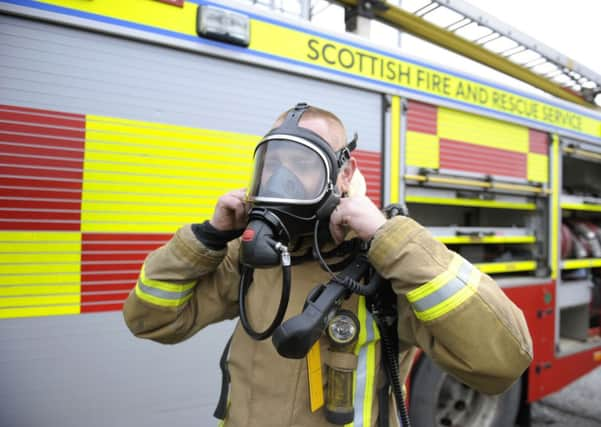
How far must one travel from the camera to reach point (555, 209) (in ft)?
11.0

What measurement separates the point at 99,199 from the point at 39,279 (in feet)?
1.18

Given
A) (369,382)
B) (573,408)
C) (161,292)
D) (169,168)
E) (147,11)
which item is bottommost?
(573,408)

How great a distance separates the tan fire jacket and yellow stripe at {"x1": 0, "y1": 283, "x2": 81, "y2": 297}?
0.51 meters

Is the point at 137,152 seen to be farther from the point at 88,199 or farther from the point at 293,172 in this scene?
the point at 293,172

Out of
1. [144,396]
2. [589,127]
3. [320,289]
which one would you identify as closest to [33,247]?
[144,396]

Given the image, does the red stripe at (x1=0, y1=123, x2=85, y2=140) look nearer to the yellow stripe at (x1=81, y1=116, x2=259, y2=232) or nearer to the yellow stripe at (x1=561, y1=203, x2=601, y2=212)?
the yellow stripe at (x1=81, y1=116, x2=259, y2=232)

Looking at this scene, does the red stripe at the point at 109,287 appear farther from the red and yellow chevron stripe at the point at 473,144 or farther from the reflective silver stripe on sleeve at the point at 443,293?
the red and yellow chevron stripe at the point at 473,144

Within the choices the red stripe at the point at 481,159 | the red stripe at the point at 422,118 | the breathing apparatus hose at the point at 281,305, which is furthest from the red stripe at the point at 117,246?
the red stripe at the point at 481,159

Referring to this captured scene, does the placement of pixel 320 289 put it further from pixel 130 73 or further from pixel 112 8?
pixel 112 8

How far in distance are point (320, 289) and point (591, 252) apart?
12.4 feet

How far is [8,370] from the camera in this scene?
1548 millimetres

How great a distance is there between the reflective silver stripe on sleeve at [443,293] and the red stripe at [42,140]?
1393 mm

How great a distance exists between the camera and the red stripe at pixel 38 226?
1549 millimetres

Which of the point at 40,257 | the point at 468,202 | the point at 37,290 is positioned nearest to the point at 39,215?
the point at 40,257
